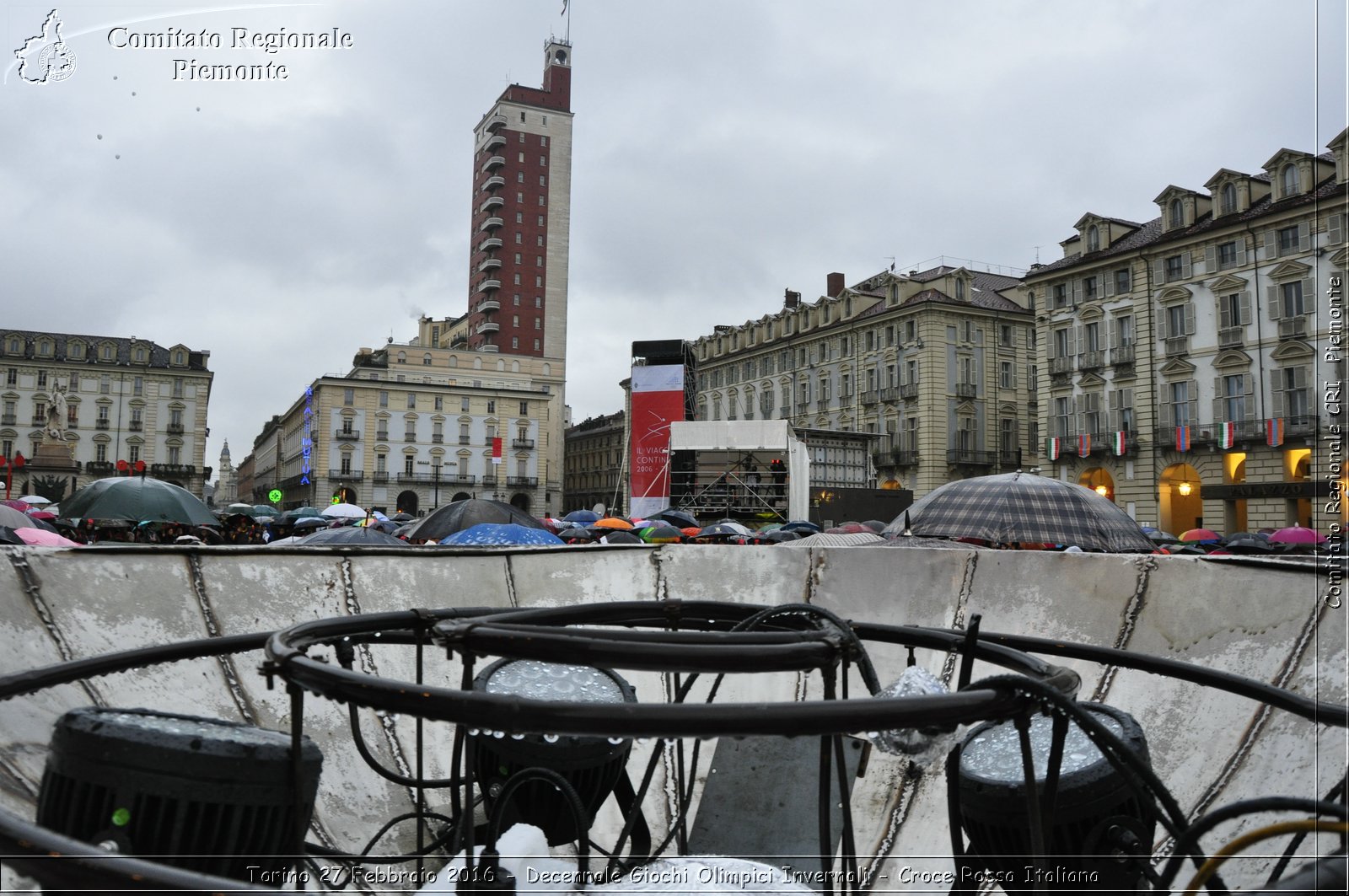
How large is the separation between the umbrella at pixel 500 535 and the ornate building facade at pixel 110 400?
248 feet

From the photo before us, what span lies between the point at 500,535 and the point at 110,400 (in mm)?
80491

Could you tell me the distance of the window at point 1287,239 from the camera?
33.0 metres

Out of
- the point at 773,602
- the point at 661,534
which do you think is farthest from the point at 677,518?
the point at 773,602

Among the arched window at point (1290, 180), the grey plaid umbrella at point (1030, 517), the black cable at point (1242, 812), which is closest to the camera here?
the black cable at point (1242, 812)

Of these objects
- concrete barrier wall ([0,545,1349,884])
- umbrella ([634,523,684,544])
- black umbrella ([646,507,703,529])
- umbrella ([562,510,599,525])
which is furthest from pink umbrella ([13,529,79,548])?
umbrella ([562,510,599,525])

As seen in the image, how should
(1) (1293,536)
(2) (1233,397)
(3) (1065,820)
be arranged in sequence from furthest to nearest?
1. (2) (1233,397)
2. (1) (1293,536)
3. (3) (1065,820)

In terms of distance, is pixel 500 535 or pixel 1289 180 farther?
pixel 1289 180

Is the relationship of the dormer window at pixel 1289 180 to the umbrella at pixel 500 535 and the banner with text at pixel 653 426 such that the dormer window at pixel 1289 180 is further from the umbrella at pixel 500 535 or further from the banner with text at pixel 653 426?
the umbrella at pixel 500 535

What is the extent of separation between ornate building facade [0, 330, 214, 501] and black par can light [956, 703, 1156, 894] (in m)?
84.6

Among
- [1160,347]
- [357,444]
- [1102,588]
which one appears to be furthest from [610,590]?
[357,444]

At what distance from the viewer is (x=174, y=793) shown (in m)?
1.33

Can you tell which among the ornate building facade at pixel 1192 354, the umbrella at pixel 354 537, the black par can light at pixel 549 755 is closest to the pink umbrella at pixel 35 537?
the umbrella at pixel 354 537

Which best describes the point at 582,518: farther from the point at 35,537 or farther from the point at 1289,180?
the point at 1289,180

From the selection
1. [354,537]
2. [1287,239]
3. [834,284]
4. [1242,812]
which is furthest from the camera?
[834,284]
